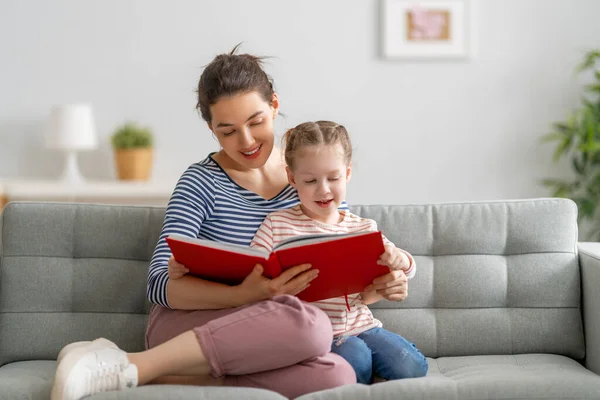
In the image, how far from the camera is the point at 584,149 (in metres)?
4.32

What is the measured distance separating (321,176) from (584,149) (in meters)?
2.72

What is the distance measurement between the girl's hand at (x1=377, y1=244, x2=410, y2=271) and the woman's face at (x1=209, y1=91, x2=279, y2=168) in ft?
1.53

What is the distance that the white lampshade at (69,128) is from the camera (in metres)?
4.24

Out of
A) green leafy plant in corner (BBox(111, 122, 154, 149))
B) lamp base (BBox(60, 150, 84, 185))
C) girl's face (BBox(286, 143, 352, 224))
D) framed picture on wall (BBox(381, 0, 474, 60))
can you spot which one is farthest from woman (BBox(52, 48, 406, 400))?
framed picture on wall (BBox(381, 0, 474, 60))

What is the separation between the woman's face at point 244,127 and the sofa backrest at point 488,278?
15.1 inches

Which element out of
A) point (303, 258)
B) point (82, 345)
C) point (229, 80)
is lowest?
point (82, 345)

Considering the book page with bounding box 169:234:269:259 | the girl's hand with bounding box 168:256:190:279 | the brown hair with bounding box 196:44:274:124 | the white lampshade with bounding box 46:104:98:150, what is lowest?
the girl's hand with bounding box 168:256:190:279

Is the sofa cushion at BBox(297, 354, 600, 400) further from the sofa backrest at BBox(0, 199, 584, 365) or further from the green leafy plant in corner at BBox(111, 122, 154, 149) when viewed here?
the green leafy plant in corner at BBox(111, 122, 154, 149)

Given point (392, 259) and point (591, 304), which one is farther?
point (591, 304)

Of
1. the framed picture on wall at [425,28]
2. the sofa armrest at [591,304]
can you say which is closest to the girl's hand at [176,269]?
the sofa armrest at [591,304]

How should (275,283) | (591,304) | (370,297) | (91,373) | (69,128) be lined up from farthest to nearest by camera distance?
(69,128)
(591,304)
(370,297)
(275,283)
(91,373)

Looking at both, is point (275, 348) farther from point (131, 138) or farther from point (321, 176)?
point (131, 138)

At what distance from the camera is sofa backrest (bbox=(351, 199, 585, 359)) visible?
2.31m

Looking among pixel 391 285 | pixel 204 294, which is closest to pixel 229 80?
pixel 204 294
